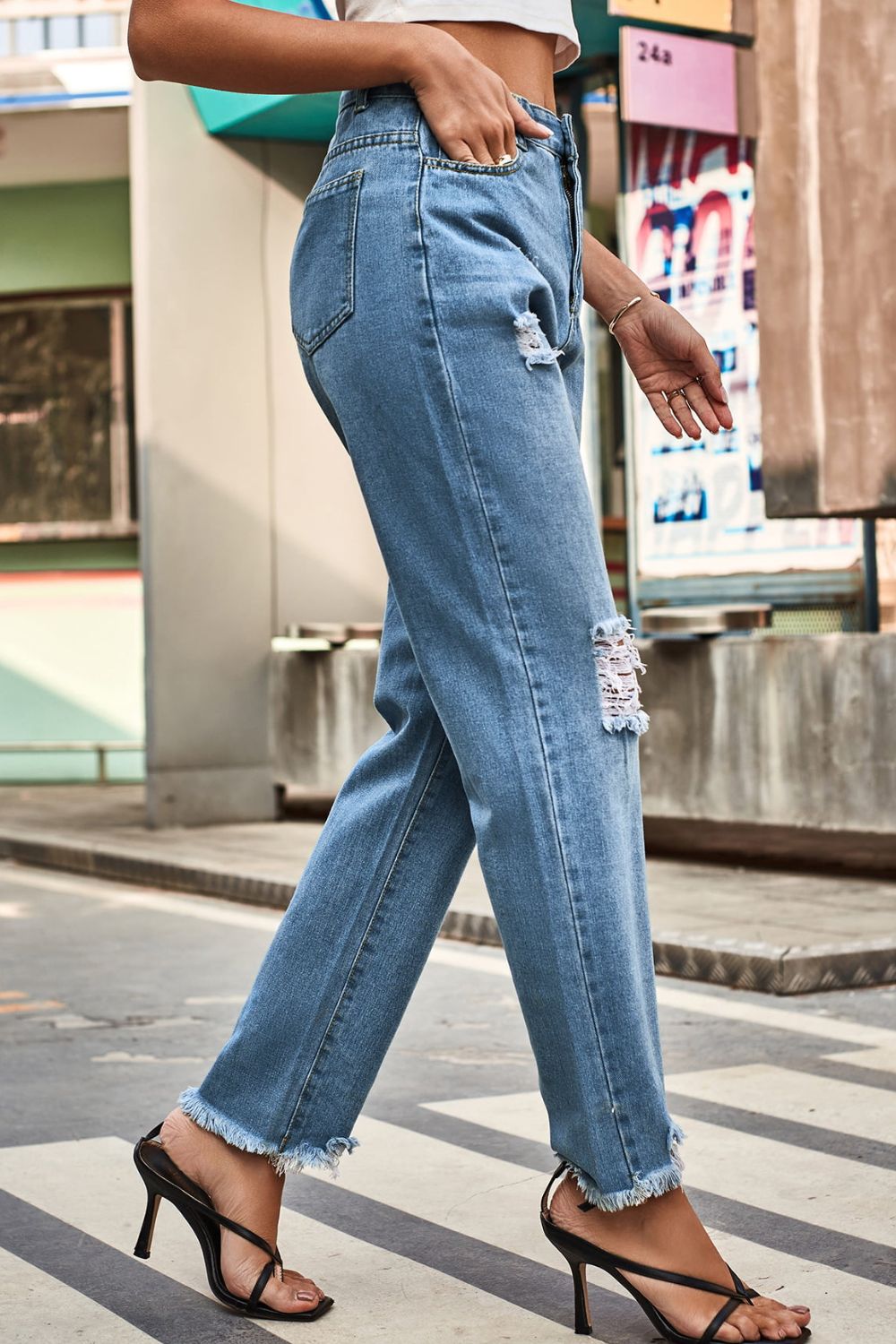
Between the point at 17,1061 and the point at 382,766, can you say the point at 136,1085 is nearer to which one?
the point at 17,1061

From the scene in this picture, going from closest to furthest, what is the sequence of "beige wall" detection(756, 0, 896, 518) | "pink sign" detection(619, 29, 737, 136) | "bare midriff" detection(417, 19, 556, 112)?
"bare midriff" detection(417, 19, 556, 112)
"beige wall" detection(756, 0, 896, 518)
"pink sign" detection(619, 29, 737, 136)

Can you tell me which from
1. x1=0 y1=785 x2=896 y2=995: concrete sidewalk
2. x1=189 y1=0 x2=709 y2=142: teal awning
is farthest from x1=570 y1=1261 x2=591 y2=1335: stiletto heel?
x1=189 y1=0 x2=709 y2=142: teal awning

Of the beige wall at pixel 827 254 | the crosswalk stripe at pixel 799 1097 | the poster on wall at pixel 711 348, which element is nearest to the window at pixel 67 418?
the poster on wall at pixel 711 348

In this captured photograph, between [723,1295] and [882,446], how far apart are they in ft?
19.3

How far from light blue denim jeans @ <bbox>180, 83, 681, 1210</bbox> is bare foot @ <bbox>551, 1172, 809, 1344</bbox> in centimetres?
5

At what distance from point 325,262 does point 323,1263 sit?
1432mm

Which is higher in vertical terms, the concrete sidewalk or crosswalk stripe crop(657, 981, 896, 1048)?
the concrete sidewalk

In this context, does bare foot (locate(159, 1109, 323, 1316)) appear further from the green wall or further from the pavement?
the green wall

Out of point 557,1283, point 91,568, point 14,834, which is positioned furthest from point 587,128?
point 557,1283

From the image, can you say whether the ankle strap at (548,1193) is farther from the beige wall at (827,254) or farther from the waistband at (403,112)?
the beige wall at (827,254)

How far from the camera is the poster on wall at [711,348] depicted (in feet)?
31.9

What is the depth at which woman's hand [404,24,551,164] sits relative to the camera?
2.41 metres

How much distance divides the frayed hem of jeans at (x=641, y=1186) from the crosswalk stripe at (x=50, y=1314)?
60 cm

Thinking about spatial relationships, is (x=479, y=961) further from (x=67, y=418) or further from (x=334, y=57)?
(x=67, y=418)
